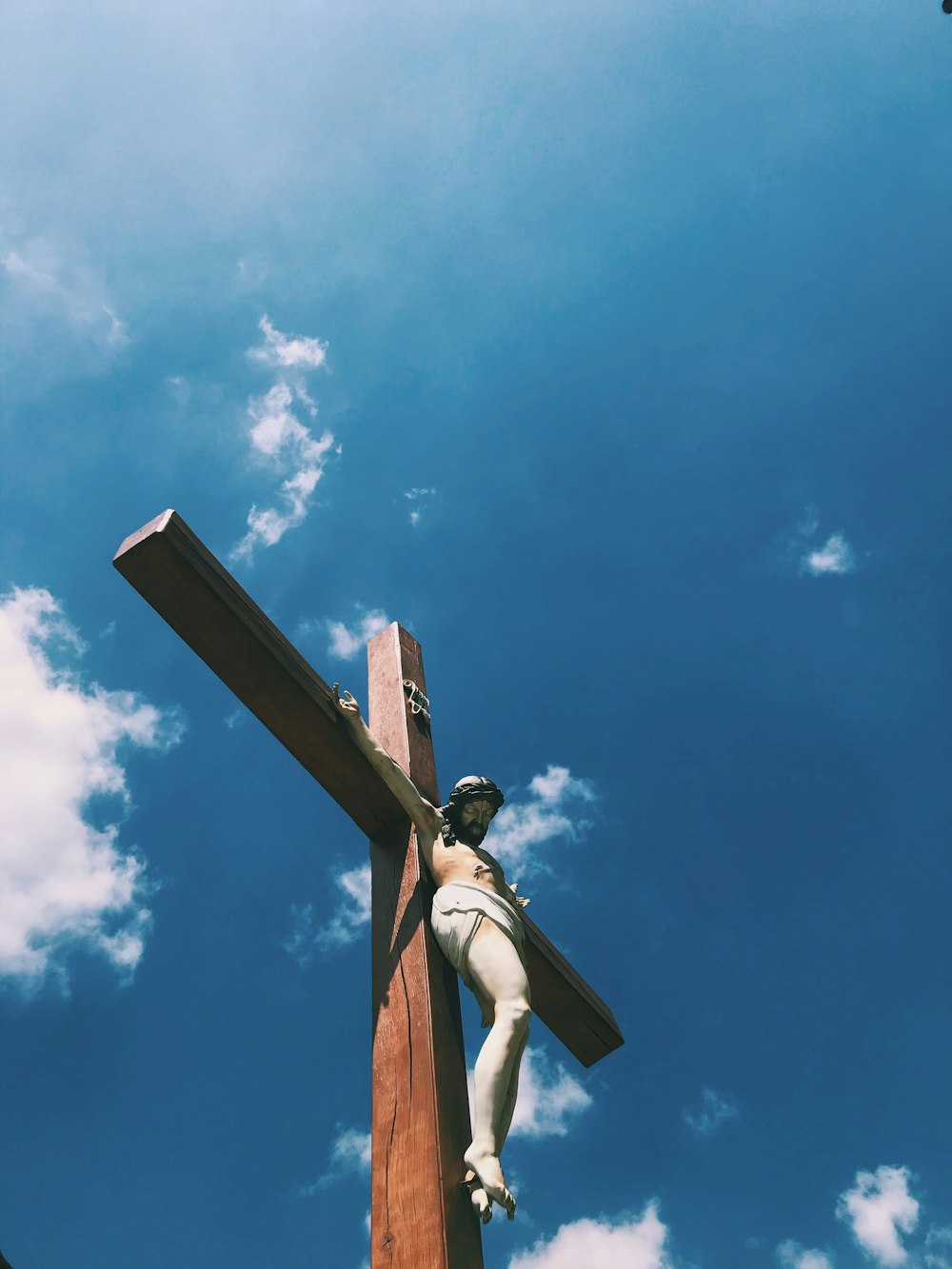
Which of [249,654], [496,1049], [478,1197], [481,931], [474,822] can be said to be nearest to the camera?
[478,1197]

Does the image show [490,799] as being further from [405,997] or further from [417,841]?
[405,997]

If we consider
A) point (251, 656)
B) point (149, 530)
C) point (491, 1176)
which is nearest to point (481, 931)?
point (491, 1176)

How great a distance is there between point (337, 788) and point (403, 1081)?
3.65ft

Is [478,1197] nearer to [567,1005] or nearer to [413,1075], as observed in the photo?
[413,1075]

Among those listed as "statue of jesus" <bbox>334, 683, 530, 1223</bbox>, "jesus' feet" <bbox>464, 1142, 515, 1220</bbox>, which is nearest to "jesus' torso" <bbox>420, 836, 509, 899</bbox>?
"statue of jesus" <bbox>334, 683, 530, 1223</bbox>

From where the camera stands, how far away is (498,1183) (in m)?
2.59

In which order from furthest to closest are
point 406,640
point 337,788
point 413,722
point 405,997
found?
point 406,640 → point 413,722 → point 337,788 → point 405,997

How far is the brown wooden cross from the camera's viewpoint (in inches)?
104

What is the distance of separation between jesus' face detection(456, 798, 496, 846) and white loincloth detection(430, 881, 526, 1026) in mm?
338

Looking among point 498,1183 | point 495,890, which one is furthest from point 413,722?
point 498,1183

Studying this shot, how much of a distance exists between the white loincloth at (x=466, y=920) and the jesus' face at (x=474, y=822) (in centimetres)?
34

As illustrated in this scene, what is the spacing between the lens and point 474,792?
371 cm

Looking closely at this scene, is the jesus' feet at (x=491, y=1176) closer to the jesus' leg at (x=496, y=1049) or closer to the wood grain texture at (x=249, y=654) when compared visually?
the jesus' leg at (x=496, y=1049)

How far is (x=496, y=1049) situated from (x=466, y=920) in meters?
0.42
